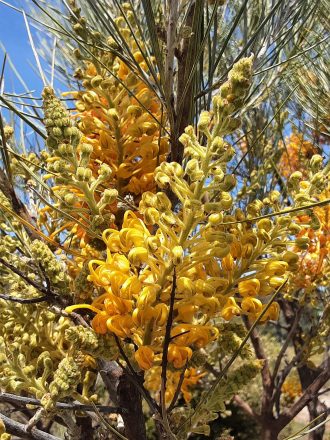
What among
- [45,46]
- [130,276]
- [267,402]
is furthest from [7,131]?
[267,402]

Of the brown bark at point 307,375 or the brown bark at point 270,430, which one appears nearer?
the brown bark at point 270,430

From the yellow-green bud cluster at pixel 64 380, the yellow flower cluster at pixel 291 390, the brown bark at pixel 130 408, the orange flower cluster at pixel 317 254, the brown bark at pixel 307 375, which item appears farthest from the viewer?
the yellow flower cluster at pixel 291 390

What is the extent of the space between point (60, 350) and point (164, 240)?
470 mm

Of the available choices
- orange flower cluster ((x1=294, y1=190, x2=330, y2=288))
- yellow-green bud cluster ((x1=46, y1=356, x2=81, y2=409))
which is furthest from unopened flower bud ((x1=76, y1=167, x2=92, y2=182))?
orange flower cluster ((x1=294, y1=190, x2=330, y2=288))

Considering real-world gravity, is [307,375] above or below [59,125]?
below

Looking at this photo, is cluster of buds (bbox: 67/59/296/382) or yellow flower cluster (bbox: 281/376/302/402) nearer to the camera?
cluster of buds (bbox: 67/59/296/382)

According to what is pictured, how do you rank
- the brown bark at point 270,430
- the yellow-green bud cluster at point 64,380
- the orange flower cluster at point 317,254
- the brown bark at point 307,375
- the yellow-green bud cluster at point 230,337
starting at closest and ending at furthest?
the yellow-green bud cluster at point 64,380 → the yellow-green bud cluster at point 230,337 → the orange flower cluster at point 317,254 → the brown bark at point 270,430 → the brown bark at point 307,375

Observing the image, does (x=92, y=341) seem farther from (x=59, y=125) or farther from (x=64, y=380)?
(x=59, y=125)

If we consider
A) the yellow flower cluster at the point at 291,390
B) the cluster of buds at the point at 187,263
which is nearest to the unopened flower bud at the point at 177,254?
the cluster of buds at the point at 187,263

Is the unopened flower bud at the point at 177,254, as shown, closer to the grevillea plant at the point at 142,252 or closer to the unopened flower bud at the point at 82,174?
the grevillea plant at the point at 142,252

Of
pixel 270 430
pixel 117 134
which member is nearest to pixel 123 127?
pixel 117 134

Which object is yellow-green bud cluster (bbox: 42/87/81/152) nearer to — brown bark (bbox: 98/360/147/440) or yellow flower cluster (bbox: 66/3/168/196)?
yellow flower cluster (bbox: 66/3/168/196)

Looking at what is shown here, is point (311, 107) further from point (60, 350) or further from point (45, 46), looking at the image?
point (45, 46)

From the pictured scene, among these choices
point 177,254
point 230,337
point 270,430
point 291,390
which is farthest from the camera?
point 291,390
